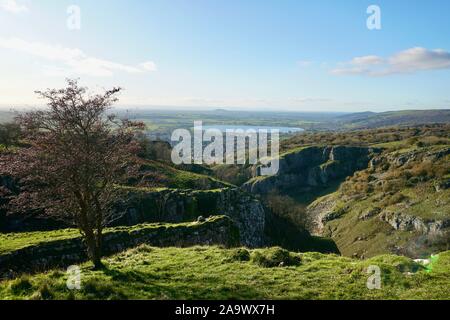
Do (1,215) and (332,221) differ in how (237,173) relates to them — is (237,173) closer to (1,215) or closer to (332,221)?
(332,221)

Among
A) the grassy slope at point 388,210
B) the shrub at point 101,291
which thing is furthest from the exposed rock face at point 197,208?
the grassy slope at point 388,210

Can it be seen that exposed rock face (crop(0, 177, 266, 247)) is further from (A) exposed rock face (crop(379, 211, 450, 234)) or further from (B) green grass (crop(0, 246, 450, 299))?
(A) exposed rock face (crop(379, 211, 450, 234))

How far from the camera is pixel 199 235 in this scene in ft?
124

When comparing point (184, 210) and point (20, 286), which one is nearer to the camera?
point (20, 286)

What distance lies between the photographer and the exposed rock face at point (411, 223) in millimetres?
86062

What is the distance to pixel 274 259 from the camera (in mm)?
22688

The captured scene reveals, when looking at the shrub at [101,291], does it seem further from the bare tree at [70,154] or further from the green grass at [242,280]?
the bare tree at [70,154]

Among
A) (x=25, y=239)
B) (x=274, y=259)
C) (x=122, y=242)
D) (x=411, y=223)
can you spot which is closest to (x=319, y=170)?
(x=411, y=223)

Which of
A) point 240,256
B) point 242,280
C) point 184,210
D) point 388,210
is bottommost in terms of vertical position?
point 388,210

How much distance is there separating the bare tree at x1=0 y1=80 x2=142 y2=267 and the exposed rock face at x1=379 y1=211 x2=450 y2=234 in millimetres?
82492

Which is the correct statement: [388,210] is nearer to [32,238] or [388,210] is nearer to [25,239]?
[32,238]

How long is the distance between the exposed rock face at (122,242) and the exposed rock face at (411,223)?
62184mm

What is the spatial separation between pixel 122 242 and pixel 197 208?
20.5m

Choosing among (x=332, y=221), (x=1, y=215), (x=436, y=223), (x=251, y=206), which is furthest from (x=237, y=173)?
(x=1, y=215)
